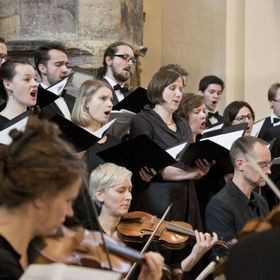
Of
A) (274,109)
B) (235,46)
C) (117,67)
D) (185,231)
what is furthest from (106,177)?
(235,46)

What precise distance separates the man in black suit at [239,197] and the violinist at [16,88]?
41.4 inches

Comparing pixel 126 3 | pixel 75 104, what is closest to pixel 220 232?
pixel 75 104

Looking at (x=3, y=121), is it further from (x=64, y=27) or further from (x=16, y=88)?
(x=64, y=27)

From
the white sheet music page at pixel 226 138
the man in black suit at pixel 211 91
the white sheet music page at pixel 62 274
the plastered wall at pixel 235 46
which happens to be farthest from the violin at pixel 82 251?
the plastered wall at pixel 235 46

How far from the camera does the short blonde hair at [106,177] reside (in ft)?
13.1

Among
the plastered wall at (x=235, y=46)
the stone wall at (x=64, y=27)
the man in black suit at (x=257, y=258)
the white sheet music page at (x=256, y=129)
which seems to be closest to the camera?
the man in black suit at (x=257, y=258)

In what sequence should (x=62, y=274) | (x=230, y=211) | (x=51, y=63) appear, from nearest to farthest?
(x=62, y=274), (x=230, y=211), (x=51, y=63)

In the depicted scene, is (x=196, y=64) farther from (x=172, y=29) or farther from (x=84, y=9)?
(x=84, y=9)

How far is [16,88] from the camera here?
4.39 m

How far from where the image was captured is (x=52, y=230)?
2.21m

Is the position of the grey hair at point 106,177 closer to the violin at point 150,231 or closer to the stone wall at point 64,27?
the violin at point 150,231

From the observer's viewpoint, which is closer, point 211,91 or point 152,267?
point 152,267

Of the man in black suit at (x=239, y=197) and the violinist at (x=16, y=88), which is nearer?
the man in black suit at (x=239, y=197)

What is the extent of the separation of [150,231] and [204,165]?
0.83 metres
